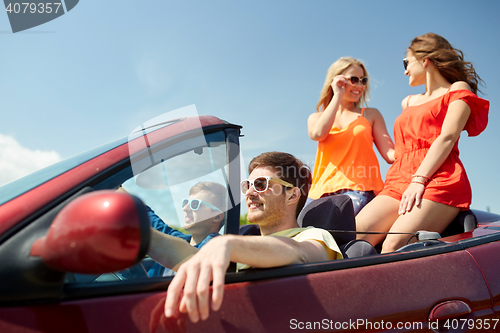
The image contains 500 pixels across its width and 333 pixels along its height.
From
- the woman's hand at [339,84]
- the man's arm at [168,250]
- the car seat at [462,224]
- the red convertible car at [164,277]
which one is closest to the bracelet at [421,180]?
the car seat at [462,224]

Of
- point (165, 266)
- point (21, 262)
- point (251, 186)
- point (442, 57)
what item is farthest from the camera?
point (442, 57)

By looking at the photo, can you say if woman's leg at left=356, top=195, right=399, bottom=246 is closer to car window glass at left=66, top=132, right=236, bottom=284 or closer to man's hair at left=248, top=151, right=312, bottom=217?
man's hair at left=248, top=151, right=312, bottom=217

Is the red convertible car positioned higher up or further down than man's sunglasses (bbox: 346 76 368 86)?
further down

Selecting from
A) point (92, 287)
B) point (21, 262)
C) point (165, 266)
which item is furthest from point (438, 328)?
point (21, 262)

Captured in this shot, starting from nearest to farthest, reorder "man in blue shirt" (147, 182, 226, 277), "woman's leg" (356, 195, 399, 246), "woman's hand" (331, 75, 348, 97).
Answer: "man in blue shirt" (147, 182, 226, 277)
"woman's leg" (356, 195, 399, 246)
"woman's hand" (331, 75, 348, 97)

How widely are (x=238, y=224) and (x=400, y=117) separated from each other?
1.88 metres

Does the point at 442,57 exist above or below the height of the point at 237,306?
above

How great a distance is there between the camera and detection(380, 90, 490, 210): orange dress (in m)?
2.30

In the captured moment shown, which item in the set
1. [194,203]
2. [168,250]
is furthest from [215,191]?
[168,250]

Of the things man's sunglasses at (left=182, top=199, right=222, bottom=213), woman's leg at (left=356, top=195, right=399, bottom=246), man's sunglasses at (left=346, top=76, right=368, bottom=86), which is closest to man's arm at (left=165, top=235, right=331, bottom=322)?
man's sunglasses at (left=182, top=199, right=222, bottom=213)

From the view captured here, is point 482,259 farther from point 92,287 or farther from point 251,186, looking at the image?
point 92,287

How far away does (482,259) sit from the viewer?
1474 mm

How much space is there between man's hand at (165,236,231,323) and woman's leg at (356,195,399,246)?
1.60 meters

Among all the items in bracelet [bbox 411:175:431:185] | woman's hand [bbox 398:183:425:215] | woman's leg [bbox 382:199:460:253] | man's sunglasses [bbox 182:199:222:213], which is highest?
man's sunglasses [bbox 182:199:222:213]
